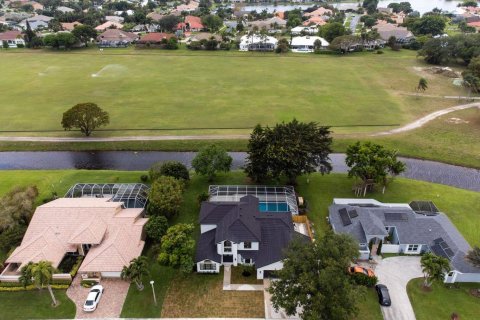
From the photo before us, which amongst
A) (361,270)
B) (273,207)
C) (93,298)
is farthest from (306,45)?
(93,298)

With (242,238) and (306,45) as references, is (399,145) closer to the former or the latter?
(242,238)

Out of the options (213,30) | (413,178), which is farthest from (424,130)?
(213,30)

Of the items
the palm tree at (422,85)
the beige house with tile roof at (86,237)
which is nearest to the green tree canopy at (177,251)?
the beige house with tile roof at (86,237)

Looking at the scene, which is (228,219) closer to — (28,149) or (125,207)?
(125,207)

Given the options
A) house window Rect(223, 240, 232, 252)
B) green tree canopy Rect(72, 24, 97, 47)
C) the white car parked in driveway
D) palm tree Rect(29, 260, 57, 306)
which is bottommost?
the white car parked in driveway

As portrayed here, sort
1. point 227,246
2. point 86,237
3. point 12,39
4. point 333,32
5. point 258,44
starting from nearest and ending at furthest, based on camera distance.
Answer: point 227,246, point 86,237, point 258,44, point 333,32, point 12,39

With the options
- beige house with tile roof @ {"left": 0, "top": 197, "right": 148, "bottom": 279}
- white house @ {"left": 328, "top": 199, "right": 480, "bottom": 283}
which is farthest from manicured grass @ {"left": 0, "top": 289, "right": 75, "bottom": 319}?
white house @ {"left": 328, "top": 199, "right": 480, "bottom": 283}

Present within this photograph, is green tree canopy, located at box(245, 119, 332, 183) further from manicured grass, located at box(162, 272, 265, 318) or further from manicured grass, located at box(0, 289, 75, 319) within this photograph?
manicured grass, located at box(0, 289, 75, 319)
